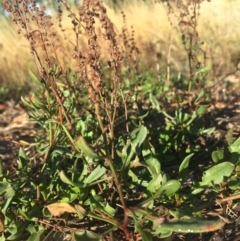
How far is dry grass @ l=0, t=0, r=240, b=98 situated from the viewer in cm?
581

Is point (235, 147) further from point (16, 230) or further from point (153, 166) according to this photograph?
point (16, 230)

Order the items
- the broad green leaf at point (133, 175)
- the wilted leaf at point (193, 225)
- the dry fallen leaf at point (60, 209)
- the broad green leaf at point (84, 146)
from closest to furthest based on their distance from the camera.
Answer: the wilted leaf at point (193, 225), the broad green leaf at point (84, 146), the dry fallen leaf at point (60, 209), the broad green leaf at point (133, 175)

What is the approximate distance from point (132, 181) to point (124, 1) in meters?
6.54

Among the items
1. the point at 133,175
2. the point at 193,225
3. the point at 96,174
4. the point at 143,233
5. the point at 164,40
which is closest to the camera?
the point at 193,225

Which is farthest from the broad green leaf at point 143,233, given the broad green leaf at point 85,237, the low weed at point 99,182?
the broad green leaf at point 85,237

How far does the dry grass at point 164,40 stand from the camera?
581 cm

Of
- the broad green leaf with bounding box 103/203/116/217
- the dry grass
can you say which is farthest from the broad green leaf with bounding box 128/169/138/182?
the dry grass

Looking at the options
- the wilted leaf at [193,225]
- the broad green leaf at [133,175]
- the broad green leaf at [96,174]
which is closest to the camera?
the wilted leaf at [193,225]

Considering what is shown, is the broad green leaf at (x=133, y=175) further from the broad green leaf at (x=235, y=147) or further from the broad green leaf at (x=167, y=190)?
the broad green leaf at (x=235, y=147)

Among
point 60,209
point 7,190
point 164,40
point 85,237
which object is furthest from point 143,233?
point 164,40

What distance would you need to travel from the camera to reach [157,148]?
8.41ft

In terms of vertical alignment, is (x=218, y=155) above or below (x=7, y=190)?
below

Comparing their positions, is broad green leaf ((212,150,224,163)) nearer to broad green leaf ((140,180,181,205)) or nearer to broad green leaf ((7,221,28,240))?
broad green leaf ((140,180,181,205))

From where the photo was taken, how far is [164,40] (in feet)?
22.2
